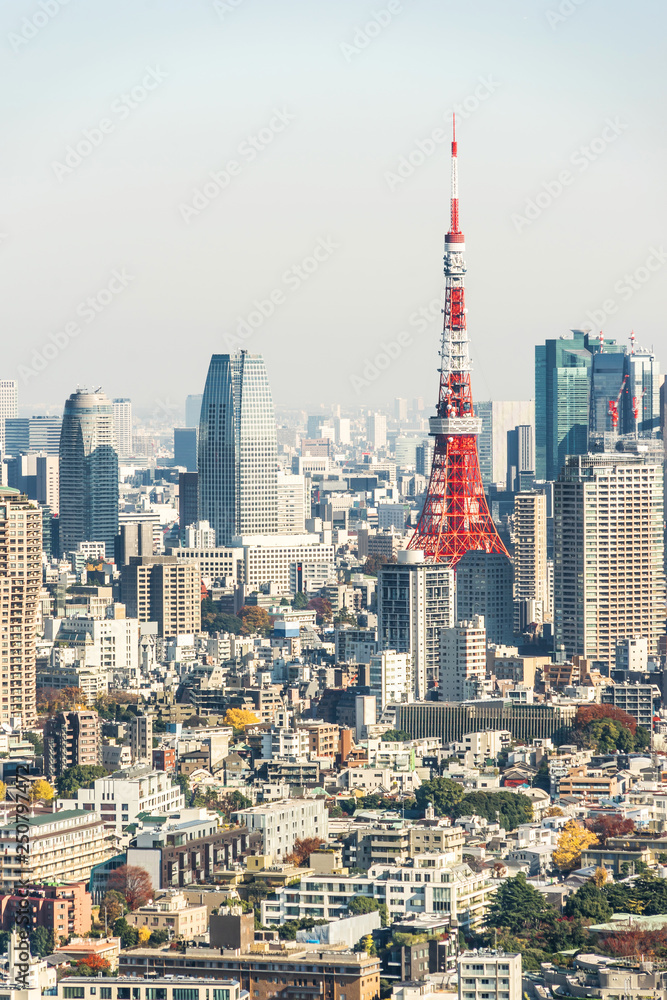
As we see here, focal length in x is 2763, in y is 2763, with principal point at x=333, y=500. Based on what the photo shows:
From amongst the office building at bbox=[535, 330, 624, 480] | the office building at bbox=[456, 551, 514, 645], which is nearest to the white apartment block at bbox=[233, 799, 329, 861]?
the office building at bbox=[456, 551, 514, 645]

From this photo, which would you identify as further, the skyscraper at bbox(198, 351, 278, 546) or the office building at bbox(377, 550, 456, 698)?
the skyscraper at bbox(198, 351, 278, 546)

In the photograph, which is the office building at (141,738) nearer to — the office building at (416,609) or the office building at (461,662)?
the office building at (461,662)

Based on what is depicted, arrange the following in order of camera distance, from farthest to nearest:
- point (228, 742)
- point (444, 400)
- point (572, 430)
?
point (572, 430)
point (444, 400)
point (228, 742)

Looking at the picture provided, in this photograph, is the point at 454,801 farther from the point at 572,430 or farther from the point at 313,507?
the point at 313,507

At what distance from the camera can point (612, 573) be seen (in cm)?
5184

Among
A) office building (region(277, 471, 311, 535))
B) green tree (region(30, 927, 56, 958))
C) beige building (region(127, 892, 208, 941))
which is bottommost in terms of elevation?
green tree (region(30, 927, 56, 958))

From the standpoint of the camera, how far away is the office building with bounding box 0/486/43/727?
43656 millimetres

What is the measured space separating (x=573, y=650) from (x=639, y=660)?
7.69ft

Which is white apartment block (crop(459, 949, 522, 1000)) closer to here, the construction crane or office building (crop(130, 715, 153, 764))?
office building (crop(130, 715, 153, 764))

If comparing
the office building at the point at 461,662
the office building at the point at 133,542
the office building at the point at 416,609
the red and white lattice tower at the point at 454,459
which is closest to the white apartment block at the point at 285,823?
the office building at the point at 461,662

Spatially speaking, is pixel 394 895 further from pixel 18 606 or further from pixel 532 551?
pixel 532 551

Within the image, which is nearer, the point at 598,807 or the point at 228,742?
the point at 598,807

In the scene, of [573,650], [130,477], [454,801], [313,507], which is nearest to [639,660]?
[573,650]

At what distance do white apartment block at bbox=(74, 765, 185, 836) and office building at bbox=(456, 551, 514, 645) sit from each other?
22236 millimetres
